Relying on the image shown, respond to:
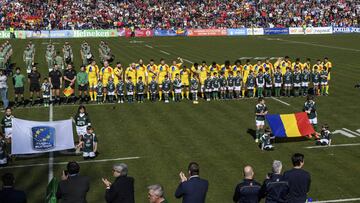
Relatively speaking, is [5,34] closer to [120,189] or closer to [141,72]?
[141,72]

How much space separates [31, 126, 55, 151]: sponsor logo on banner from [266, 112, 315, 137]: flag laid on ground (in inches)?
312

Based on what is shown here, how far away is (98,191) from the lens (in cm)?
1424

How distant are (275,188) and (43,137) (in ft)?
33.3

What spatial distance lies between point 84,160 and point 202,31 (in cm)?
6392

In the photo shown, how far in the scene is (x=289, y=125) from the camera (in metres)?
19.0

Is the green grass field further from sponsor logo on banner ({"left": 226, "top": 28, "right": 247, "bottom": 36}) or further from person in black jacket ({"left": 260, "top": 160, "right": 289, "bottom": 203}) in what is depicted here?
sponsor logo on banner ({"left": 226, "top": 28, "right": 247, "bottom": 36})

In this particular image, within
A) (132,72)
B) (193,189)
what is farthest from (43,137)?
(132,72)

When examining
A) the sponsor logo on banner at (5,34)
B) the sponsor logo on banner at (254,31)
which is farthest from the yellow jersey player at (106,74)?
the sponsor logo on banner at (254,31)

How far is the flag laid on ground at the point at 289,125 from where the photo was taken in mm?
18844

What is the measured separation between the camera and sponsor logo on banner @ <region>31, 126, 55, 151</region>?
16930mm

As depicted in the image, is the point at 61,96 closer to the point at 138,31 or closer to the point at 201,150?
the point at 201,150

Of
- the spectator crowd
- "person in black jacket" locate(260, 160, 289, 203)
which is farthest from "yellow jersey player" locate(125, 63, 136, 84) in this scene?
the spectator crowd

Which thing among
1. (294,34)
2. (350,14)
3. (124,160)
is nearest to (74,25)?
(294,34)

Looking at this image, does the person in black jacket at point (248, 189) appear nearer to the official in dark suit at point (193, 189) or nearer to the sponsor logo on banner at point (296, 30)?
the official in dark suit at point (193, 189)
